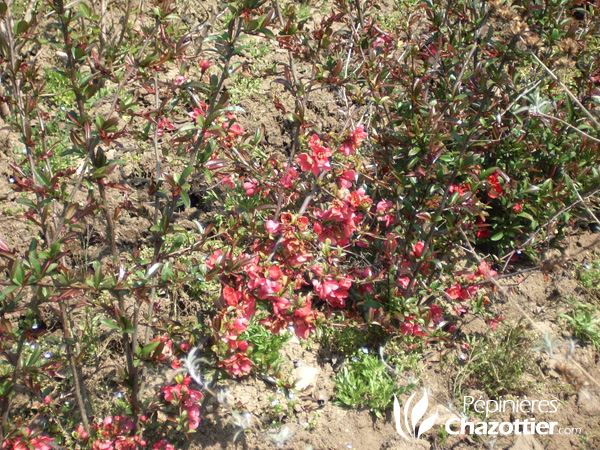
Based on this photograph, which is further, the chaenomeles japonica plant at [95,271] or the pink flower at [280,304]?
the pink flower at [280,304]

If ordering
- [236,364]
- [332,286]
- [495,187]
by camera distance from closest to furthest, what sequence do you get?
1. [236,364]
2. [332,286]
3. [495,187]

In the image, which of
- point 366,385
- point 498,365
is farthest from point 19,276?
point 498,365

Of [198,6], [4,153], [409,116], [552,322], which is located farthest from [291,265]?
[198,6]

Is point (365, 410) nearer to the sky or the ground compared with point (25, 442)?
nearer to the ground

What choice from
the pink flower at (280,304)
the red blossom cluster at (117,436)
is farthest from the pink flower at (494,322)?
the red blossom cluster at (117,436)

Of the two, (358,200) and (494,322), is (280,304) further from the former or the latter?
(494,322)

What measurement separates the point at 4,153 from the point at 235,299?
1.99 metres

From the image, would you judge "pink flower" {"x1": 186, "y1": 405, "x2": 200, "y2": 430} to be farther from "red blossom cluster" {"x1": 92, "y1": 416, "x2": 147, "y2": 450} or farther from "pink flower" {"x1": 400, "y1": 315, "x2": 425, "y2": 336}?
"pink flower" {"x1": 400, "y1": 315, "x2": 425, "y2": 336}

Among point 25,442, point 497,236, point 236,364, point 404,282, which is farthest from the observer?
point 497,236

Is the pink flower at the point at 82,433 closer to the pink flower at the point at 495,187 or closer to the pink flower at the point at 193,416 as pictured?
the pink flower at the point at 193,416

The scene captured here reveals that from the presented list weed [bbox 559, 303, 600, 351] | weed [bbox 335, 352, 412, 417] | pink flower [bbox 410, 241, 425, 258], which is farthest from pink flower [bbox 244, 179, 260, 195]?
weed [bbox 559, 303, 600, 351]

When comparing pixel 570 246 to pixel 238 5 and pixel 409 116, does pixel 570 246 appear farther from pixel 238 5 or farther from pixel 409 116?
pixel 238 5

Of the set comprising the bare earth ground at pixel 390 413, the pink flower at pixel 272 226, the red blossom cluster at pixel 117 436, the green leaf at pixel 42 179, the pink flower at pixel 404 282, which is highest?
the green leaf at pixel 42 179

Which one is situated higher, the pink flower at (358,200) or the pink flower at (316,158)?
the pink flower at (316,158)
